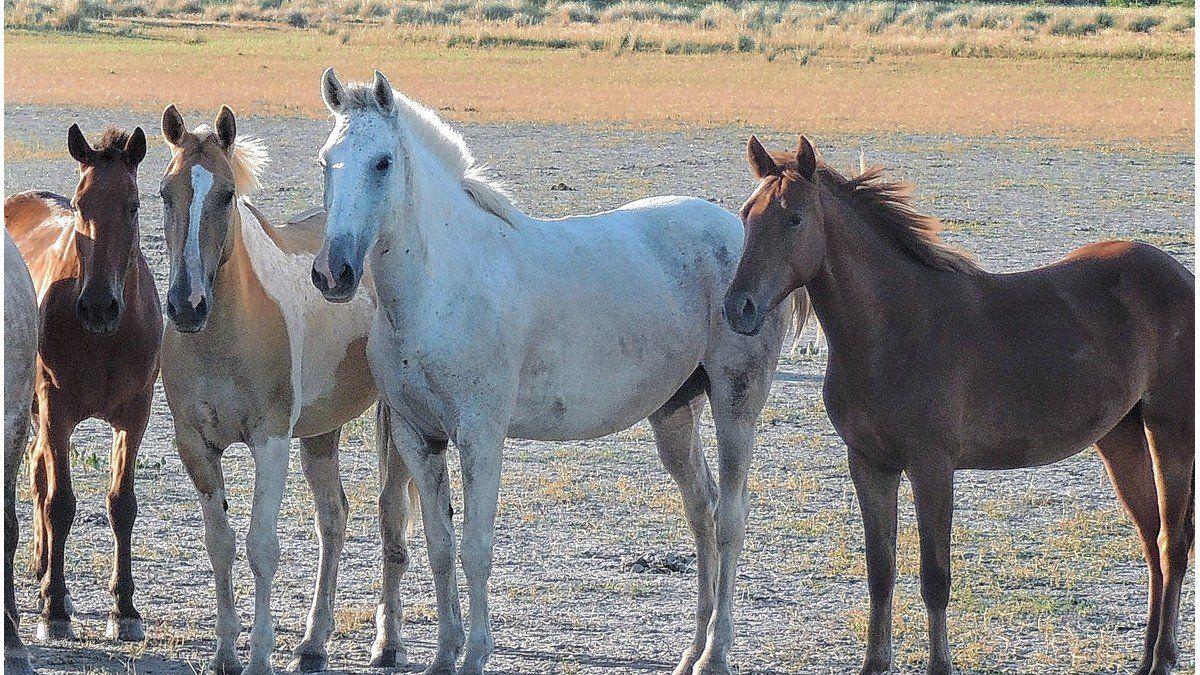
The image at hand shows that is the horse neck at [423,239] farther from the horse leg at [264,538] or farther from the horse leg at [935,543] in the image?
the horse leg at [935,543]

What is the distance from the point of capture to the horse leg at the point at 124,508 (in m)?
6.08

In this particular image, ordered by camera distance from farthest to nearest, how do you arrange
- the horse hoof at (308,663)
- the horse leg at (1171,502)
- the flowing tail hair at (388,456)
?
the flowing tail hair at (388,456), the horse hoof at (308,663), the horse leg at (1171,502)

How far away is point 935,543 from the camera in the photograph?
5105 mm

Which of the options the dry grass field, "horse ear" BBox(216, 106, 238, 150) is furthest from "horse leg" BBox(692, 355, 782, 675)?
the dry grass field

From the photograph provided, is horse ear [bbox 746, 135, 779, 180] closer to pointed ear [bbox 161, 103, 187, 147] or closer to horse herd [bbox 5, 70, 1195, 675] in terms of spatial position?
horse herd [bbox 5, 70, 1195, 675]

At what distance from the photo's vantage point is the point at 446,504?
5.41 metres

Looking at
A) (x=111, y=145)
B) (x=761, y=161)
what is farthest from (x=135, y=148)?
(x=761, y=161)

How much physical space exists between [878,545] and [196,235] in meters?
2.53

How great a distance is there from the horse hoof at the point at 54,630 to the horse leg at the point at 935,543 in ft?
10.8

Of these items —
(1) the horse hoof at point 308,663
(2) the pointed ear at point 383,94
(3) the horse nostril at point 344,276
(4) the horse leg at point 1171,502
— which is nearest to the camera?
(3) the horse nostril at point 344,276

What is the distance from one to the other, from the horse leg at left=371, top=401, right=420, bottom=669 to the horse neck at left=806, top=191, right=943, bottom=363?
5.75ft

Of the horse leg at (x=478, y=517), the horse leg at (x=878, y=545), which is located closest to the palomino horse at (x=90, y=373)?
the horse leg at (x=478, y=517)

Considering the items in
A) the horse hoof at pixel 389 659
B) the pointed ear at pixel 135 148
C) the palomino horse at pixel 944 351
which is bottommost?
the horse hoof at pixel 389 659

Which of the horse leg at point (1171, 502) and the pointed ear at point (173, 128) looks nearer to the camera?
the pointed ear at point (173, 128)
